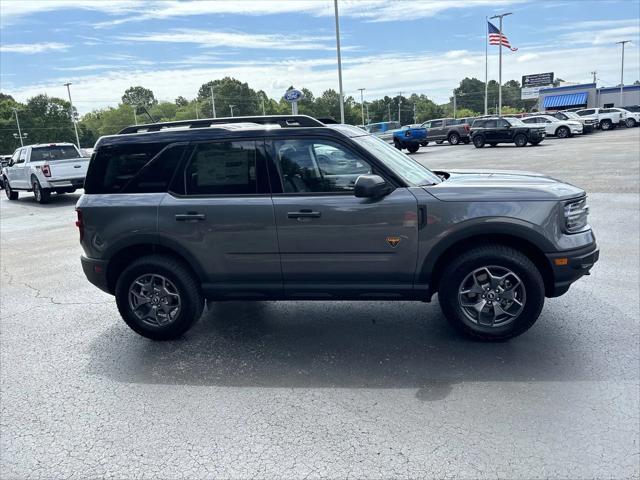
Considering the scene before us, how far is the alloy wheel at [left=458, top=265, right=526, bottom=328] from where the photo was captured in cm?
413

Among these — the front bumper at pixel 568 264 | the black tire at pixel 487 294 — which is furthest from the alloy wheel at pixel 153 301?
the front bumper at pixel 568 264

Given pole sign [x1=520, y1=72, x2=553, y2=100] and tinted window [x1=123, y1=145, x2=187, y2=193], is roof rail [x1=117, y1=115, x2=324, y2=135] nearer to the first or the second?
tinted window [x1=123, y1=145, x2=187, y2=193]

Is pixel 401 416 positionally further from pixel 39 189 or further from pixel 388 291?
pixel 39 189

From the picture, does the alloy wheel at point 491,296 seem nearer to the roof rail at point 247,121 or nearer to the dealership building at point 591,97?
the roof rail at point 247,121

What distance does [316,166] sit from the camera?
4.33 metres

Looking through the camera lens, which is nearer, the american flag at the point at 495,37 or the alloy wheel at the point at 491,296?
the alloy wheel at the point at 491,296

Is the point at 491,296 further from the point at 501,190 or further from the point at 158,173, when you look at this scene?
the point at 158,173

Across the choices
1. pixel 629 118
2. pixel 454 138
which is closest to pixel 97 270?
pixel 454 138

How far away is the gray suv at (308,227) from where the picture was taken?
4078mm

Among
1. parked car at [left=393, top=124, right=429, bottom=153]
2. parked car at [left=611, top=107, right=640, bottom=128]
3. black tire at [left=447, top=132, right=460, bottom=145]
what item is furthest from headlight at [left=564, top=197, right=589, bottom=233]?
parked car at [left=611, top=107, right=640, bottom=128]

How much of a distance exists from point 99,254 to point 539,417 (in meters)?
3.80

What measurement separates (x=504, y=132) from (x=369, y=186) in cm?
2650

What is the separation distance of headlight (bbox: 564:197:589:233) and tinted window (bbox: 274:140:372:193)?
1628 mm

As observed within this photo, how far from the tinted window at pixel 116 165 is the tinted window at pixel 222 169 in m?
0.43
